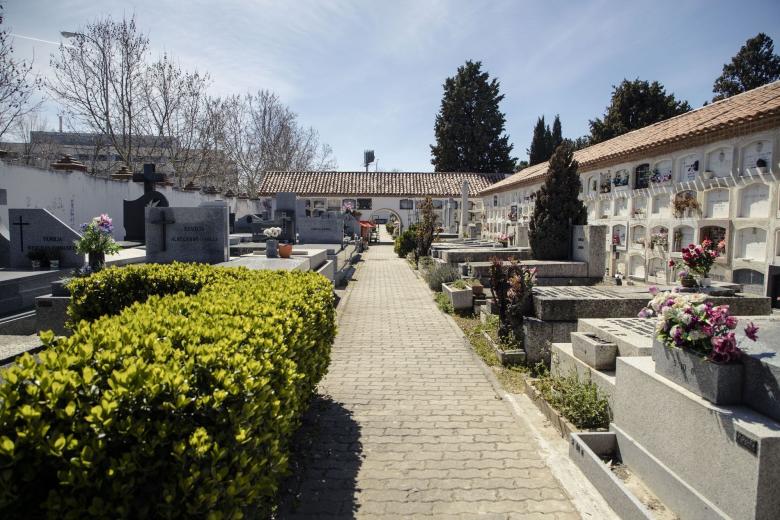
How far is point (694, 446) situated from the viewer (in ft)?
9.22

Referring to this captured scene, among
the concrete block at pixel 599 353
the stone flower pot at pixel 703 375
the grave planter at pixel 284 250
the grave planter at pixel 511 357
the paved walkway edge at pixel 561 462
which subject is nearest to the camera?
the stone flower pot at pixel 703 375

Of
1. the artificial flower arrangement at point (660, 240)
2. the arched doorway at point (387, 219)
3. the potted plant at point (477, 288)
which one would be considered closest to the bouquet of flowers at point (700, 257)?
the potted plant at point (477, 288)

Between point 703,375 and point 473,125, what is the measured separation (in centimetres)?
4197

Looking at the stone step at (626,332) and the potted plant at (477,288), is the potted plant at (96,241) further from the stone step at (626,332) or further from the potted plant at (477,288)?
the stone step at (626,332)

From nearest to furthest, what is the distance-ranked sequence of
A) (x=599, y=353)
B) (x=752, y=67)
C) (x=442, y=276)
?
(x=599, y=353)
(x=442, y=276)
(x=752, y=67)

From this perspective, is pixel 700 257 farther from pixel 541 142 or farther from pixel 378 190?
pixel 541 142

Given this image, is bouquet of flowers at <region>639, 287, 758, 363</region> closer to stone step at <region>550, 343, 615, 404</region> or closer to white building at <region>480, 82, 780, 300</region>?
stone step at <region>550, 343, 615, 404</region>

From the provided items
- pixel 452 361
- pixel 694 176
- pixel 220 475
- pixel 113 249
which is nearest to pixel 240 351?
pixel 220 475

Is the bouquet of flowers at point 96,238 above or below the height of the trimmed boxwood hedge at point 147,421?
above

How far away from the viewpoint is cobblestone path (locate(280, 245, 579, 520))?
10.5 ft

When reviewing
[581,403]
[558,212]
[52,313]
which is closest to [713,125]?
[558,212]

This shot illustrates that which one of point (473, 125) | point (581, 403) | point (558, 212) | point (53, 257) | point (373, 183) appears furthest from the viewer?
point (473, 125)

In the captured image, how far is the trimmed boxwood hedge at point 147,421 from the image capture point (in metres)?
1.69

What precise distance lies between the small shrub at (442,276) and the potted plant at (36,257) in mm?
8522
